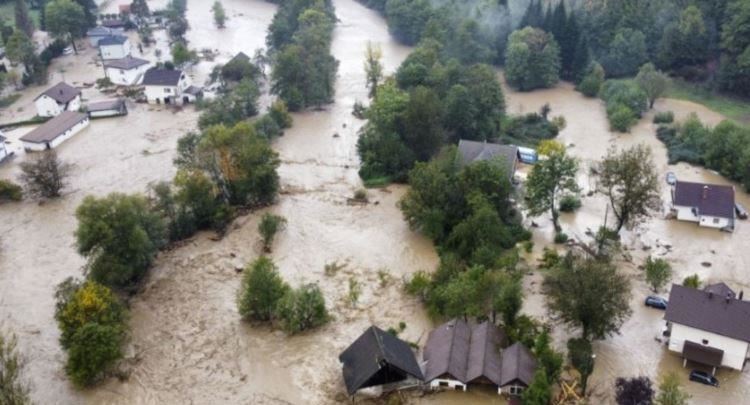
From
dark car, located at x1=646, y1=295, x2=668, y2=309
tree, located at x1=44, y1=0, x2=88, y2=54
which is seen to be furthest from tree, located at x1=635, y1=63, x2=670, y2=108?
tree, located at x1=44, y1=0, x2=88, y2=54

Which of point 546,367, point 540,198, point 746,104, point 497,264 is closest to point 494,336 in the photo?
point 546,367

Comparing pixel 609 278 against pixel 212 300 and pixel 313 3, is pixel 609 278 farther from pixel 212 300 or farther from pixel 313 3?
pixel 313 3

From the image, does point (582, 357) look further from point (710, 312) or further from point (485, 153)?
point (485, 153)

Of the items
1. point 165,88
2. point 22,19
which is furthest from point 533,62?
point 22,19

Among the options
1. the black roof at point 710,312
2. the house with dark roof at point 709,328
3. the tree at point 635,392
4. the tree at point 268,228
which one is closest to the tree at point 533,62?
the tree at point 268,228

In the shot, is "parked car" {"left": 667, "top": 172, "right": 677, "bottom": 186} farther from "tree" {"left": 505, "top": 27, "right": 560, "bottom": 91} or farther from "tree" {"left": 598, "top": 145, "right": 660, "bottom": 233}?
"tree" {"left": 505, "top": 27, "right": 560, "bottom": 91}

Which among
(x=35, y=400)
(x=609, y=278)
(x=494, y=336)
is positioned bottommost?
(x=35, y=400)
